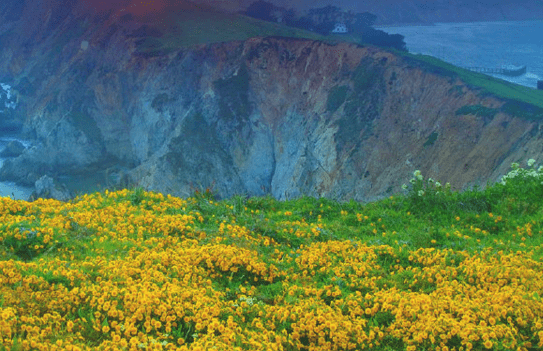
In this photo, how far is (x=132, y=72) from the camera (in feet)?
216

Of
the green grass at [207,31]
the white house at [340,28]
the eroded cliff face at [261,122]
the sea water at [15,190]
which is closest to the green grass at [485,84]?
the eroded cliff face at [261,122]

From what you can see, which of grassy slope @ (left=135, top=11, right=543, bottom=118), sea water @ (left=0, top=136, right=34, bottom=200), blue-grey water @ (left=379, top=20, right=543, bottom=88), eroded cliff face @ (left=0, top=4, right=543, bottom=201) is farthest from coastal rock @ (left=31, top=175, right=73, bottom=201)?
blue-grey water @ (left=379, top=20, right=543, bottom=88)

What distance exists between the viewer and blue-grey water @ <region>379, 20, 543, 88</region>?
3034 inches

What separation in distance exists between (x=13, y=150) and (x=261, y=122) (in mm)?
32945

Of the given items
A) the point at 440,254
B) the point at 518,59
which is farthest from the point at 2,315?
the point at 518,59

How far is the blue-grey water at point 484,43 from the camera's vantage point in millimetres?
77062

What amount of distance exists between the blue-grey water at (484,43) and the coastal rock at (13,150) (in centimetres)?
5262

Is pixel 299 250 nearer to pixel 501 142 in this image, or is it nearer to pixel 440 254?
pixel 440 254

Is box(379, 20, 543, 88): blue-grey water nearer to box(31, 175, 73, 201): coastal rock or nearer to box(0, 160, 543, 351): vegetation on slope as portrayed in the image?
box(31, 175, 73, 201): coastal rock

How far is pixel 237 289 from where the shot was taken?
24.1 feet

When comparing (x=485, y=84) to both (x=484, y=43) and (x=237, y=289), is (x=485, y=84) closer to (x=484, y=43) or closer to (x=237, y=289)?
(x=237, y=289)

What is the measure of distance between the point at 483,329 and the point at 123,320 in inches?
149

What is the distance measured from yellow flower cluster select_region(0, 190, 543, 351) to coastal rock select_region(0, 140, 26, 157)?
64.8 meters

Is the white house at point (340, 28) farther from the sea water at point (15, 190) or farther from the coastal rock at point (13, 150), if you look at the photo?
the coastal rock at point (13, 150)
